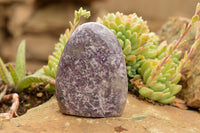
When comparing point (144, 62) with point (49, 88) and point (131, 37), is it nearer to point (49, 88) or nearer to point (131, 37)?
point (131, 37)

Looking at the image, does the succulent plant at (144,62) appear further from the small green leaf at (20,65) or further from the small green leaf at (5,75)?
the small green leaf at (5,75)

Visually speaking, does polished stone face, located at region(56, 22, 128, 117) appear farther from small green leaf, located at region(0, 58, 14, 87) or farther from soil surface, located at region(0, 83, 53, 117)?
small green leaf, located at region(0, 58, 14, 87)

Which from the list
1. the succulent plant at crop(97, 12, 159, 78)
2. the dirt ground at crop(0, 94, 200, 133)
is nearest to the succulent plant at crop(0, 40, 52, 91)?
the dirt ground at crop(0, 94, 200, 133)

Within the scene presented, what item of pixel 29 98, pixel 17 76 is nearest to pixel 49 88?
pixel 29 98

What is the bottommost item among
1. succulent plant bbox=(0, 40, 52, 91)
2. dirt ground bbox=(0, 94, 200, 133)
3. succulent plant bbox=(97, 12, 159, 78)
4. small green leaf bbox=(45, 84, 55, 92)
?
dirt ground bbox=(0, 94, 200, 133)

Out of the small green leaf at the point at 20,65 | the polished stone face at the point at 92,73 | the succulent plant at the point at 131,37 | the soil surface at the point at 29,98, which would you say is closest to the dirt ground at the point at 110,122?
the polished stone face at the point at 92,73

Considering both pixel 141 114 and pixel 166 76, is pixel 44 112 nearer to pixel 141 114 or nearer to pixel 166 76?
pixel 141 114
